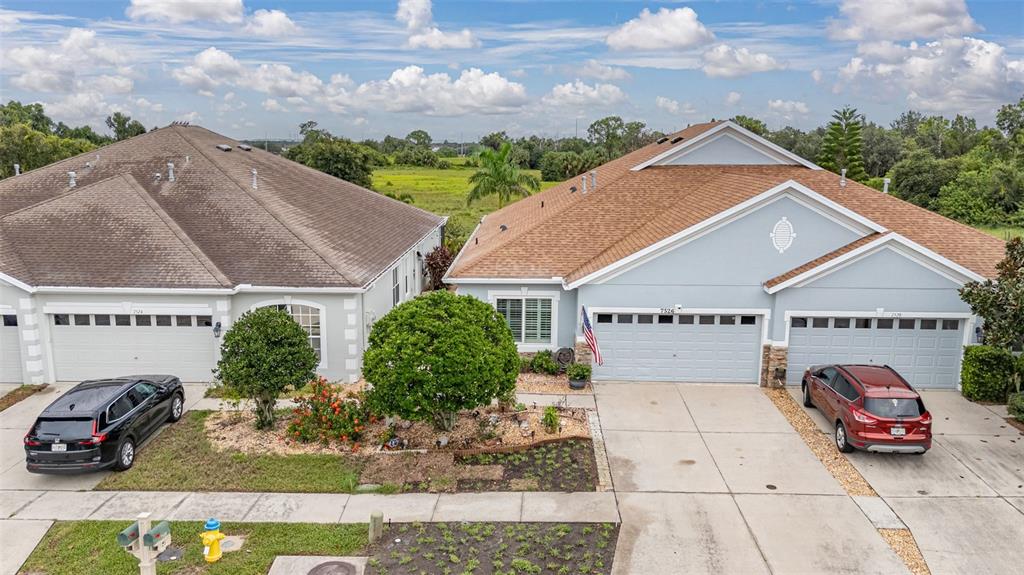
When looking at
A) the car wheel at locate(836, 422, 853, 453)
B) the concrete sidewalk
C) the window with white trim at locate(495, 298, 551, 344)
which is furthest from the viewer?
the window with white trim at locate(495, 298, 551, 344)

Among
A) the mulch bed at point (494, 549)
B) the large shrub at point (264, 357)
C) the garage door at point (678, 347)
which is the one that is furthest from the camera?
the garage door at point (678, 347)

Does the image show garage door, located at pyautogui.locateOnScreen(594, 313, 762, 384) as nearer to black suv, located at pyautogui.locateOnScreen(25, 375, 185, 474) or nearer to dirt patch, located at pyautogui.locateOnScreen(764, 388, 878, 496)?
dirt patch, located at pyautogui.locateOnScreen(764, 388, 878, 496)

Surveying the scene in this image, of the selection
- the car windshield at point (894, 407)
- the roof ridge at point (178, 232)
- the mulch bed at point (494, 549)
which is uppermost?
the roof ridge at point (178, 232)

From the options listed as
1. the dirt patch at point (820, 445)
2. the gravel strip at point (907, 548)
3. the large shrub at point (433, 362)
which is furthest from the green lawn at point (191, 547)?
the dirt patch at point (820, 445)

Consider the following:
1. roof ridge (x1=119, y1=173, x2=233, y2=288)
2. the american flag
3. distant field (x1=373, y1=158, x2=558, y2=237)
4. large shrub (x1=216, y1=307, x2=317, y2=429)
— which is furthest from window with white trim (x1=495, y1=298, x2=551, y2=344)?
distant field (x1=373, y1=158, x2=558, y2=237)

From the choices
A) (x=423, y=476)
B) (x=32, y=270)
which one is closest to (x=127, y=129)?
(x=32, y=270)

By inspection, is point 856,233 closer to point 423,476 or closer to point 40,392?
point 423,476

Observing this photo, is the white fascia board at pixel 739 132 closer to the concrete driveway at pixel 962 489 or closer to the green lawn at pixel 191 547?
the concrete driveway at pixel 962 489
